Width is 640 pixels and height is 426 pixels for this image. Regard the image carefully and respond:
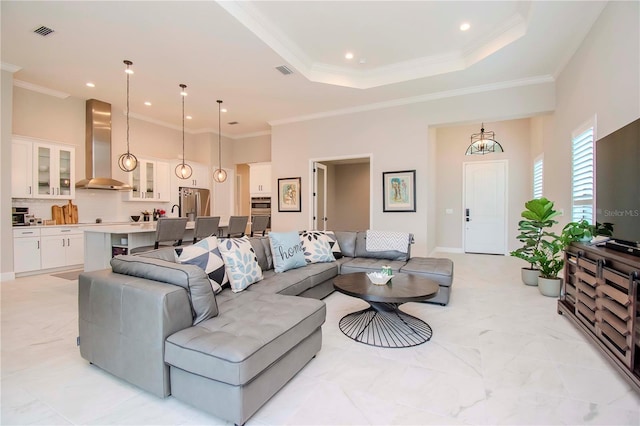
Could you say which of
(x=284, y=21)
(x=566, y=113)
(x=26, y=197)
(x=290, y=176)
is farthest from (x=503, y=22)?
(x=26, y=197)

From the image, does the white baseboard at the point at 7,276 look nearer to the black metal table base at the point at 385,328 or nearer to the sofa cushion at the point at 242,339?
the sofa cushion at the point at 242,339

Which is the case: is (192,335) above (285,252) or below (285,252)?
below

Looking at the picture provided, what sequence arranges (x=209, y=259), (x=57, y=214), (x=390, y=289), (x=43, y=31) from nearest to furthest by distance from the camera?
(x=209, y=259), (x=390, y=289), (x=43, y=31), (x=57, y=214)

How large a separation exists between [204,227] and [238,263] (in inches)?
88.2

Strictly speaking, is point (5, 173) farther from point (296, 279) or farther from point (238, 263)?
point (296, 279)

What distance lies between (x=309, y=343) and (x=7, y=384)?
1954 mm

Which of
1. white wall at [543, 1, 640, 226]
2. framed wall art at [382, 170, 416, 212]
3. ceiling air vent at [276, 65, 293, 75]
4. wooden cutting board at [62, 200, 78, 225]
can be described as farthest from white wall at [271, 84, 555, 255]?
wooden cutting board at [62, 200, 78, 225]

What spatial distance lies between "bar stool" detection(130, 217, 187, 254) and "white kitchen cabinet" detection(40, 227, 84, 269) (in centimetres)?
219

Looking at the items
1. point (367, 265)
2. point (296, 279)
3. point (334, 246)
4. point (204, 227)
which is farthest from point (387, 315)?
point (204, 227)

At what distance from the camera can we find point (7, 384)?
6.35ft

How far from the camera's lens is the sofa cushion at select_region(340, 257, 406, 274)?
12.2 feet

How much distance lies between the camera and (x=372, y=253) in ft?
14.1

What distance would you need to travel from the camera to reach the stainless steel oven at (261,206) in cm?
813

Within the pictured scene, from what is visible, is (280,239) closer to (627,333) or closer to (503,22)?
(627,333)
